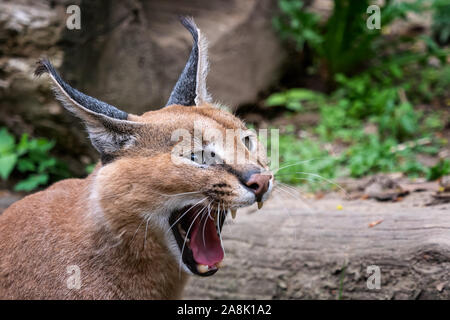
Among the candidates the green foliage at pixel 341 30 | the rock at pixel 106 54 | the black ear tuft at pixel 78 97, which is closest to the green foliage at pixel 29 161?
the rock at pixel 106 54

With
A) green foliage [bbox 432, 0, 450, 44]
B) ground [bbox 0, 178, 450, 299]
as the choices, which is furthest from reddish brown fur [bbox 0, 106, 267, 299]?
green foliage [bbox 432, 0, 450, 44]

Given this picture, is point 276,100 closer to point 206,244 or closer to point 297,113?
point 297,113

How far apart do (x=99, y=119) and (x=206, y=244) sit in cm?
117

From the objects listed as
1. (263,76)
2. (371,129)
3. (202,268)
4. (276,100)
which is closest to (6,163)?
(202,268)

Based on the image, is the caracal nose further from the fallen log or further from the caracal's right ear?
the fallen log

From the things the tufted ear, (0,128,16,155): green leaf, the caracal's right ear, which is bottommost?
(0,128,16,155): green leaf

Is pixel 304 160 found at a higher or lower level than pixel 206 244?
higher

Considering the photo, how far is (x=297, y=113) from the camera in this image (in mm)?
9195

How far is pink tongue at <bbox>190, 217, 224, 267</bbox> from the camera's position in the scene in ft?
12.2

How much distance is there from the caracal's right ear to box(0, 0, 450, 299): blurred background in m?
0.88

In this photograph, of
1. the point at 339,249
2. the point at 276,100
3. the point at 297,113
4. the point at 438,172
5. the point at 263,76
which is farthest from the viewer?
the point at 263,76

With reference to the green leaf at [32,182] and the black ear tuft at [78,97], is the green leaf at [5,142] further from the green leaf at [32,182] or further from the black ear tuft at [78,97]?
the black ear tuft at [78,97]
